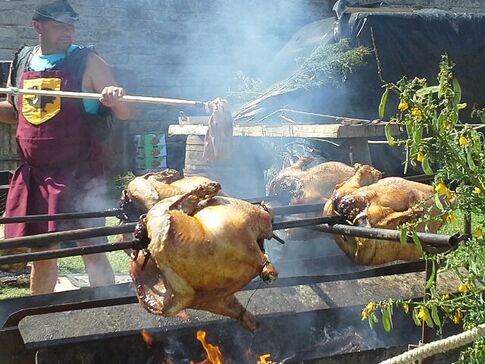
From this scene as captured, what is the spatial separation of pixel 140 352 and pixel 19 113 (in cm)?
270

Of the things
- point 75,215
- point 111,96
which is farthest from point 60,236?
point 111,96

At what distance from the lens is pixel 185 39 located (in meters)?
13.0

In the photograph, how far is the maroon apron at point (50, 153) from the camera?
4.90m

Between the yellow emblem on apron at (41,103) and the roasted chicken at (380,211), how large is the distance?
231cm

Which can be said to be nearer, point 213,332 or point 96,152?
point 213,332

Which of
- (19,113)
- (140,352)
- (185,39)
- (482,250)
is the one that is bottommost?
(140,352)

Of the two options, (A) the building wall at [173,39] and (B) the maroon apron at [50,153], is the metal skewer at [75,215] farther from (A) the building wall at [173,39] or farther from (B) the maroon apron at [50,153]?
(A) the building wall at [173,39]

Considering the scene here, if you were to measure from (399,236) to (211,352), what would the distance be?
0.98 metres

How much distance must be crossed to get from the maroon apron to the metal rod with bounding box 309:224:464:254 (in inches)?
89.9

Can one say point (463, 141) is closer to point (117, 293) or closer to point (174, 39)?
point (117, 293)

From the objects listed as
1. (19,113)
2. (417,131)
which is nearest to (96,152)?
(19,113)

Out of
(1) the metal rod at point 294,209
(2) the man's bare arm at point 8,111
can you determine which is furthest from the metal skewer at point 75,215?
(2) the man's bare arm at point 8,111

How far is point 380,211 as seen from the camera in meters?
3.42

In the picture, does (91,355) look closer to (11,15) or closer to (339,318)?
(339,318)
